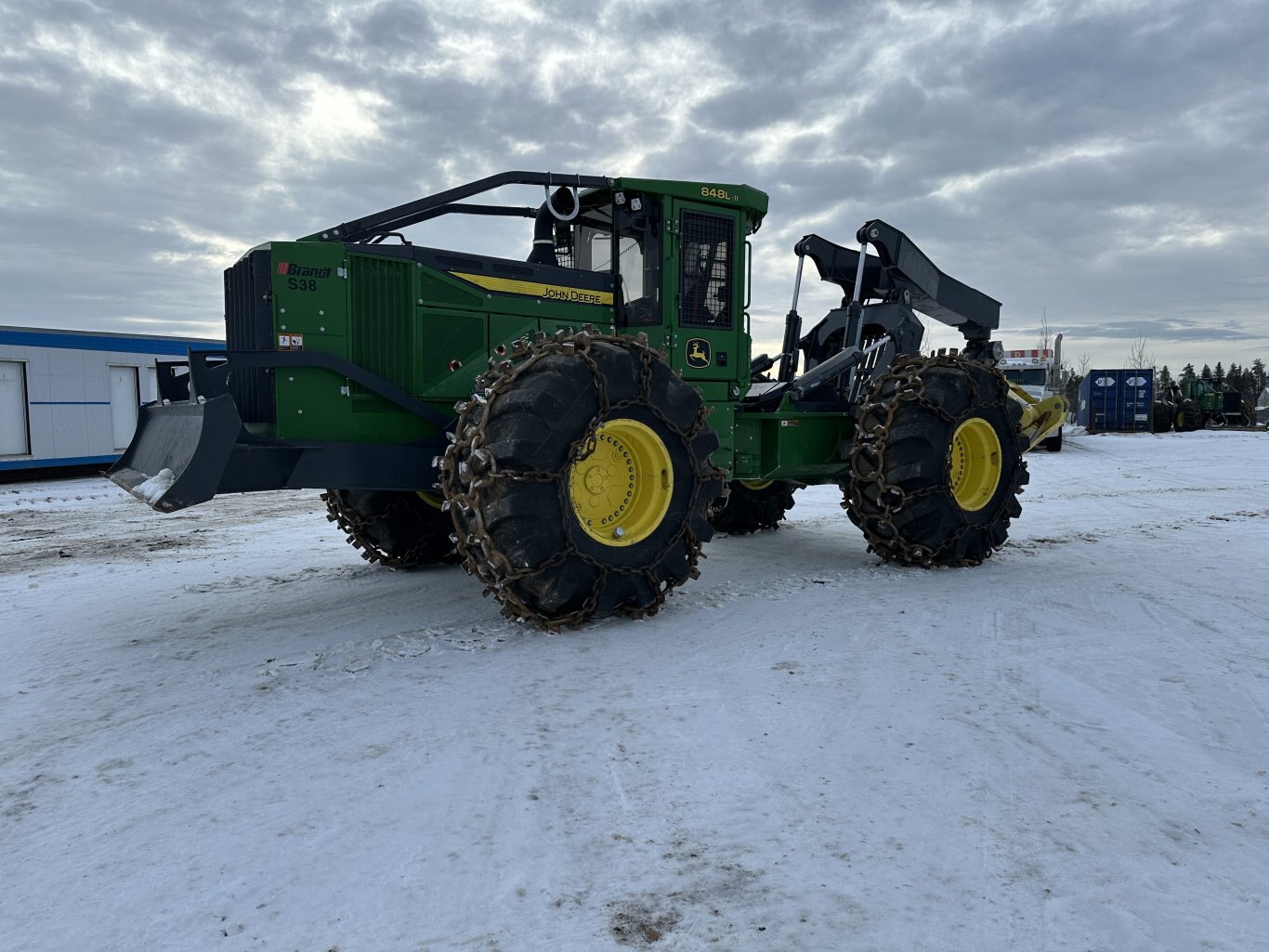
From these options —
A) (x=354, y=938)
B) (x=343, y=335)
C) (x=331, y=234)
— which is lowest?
(x=354, y=938)

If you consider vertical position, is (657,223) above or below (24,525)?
above

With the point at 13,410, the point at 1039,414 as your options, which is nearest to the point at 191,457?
the point at 1039,414

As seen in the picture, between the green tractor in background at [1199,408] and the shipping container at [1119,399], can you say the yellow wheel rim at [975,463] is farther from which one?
the green tractor in background at [1199,408]

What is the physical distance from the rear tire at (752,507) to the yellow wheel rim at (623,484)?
3460 mm

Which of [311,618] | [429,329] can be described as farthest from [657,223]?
[311,618]

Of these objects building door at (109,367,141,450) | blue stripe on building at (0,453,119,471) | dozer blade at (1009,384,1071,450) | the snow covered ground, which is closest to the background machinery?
the snow covered ground

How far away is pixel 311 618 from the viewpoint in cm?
539

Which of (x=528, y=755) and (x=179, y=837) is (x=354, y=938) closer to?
(x=179, y=837)

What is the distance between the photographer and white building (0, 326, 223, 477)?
52.7 feet

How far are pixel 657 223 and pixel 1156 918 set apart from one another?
5.23 meters

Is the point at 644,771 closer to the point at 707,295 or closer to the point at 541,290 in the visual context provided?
the point at 541,290

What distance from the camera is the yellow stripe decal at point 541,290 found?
5.97 meters

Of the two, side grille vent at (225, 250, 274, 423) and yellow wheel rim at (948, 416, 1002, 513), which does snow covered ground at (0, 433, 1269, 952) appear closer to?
side grille vent at (225, 250, 274, 423)

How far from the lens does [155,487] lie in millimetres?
4699
